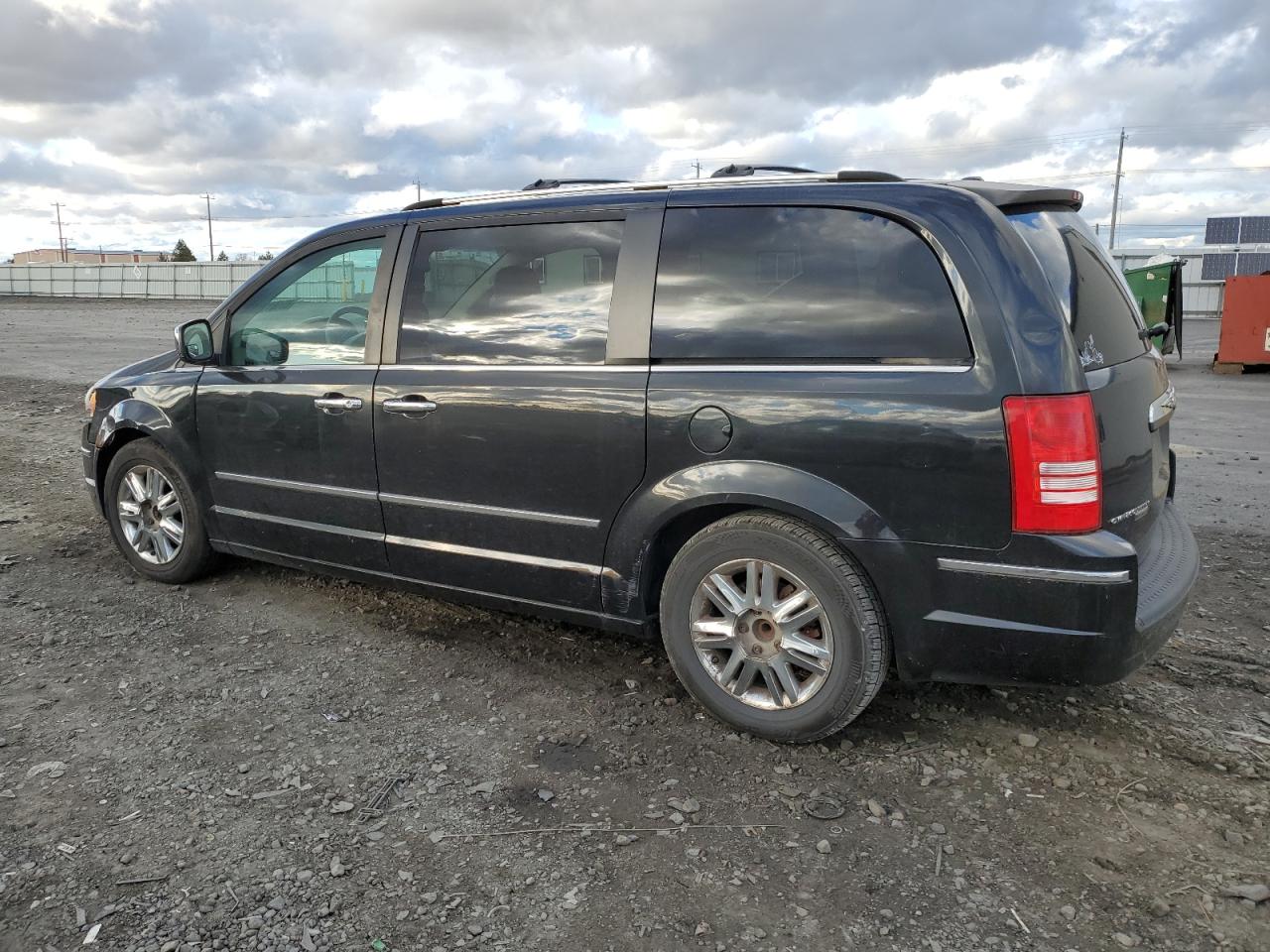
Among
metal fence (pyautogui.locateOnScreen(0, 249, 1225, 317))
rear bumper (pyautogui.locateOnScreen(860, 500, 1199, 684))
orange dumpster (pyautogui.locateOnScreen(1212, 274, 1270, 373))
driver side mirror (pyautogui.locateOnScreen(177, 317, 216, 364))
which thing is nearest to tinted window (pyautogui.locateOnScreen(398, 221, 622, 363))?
driver side mirror (pyautogui.locateOnScreen(177, 317, 216, 364))

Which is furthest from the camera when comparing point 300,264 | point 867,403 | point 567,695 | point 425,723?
point 300,264

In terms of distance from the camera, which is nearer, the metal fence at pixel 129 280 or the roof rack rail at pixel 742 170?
the roof rack rail at pixel 742 170

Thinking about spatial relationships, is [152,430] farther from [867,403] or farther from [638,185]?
[867,403]

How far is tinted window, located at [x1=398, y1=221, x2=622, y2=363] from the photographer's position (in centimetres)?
351

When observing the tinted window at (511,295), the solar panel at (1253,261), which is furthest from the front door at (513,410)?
the solar panel at (1253,261)

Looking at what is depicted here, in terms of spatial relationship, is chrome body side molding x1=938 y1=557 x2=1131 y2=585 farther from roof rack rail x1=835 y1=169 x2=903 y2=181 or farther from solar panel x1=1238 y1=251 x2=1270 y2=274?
solar panel x1=1238 y1=251 x2=1270 y2=274

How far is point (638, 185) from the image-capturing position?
359cm

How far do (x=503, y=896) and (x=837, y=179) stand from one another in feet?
7.90

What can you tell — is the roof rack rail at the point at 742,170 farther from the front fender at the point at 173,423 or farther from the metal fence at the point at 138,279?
the metal fence at the point at 138,279

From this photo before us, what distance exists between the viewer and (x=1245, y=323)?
15.6 metres

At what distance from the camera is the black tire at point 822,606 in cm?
303

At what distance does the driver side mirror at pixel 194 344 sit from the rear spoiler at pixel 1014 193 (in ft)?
11.0

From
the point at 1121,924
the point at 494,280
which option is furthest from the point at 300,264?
the point at 1121,924

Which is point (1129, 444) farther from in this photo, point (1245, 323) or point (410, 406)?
point (1245, 323)
